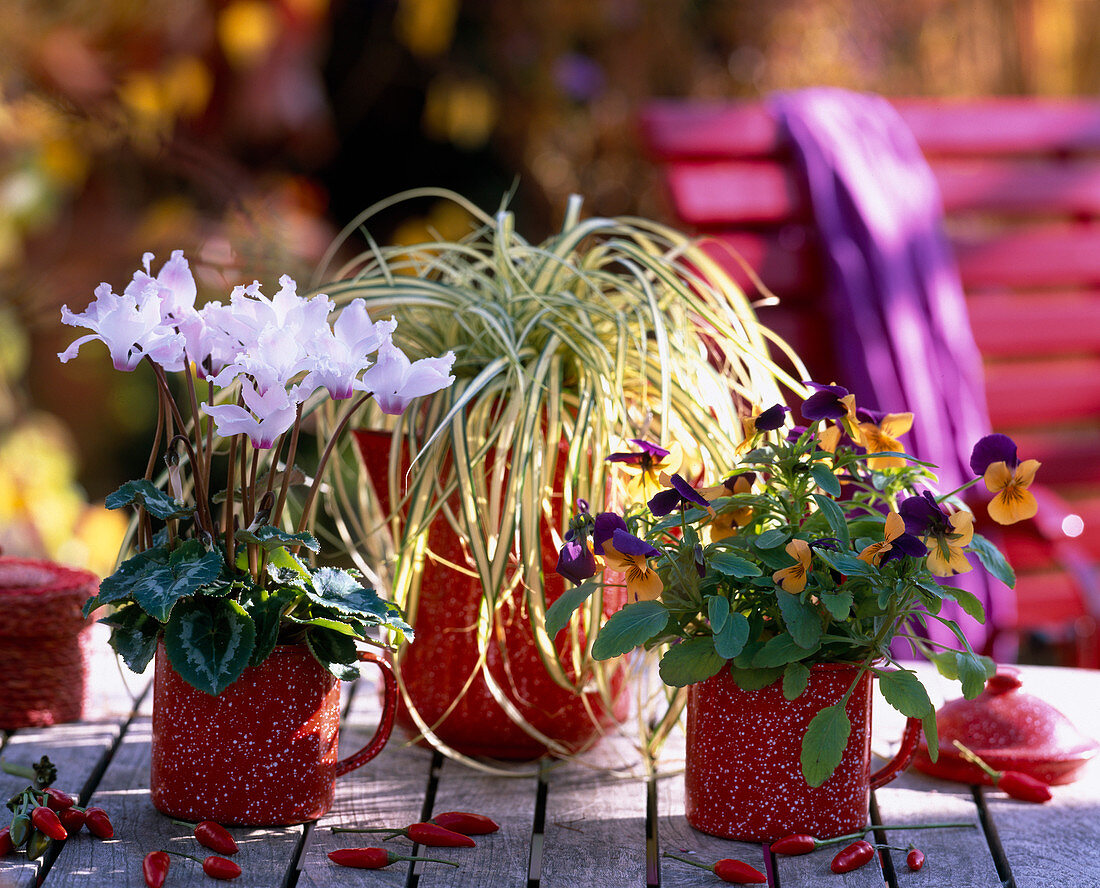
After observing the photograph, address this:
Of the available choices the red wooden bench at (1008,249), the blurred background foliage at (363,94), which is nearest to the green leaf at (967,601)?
the red wooden bench at (1008,249)

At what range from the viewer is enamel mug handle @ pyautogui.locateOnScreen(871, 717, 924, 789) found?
985 mm

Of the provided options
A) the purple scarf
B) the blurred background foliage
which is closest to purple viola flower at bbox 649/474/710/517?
the purple scarf

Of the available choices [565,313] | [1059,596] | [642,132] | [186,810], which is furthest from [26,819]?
[1059,596]

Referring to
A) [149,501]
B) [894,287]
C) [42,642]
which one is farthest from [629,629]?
[894,287]

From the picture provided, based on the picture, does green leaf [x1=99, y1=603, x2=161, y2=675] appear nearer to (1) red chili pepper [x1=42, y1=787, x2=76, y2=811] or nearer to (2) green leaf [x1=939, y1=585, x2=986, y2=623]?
(1) red chili pepper [x1=42, y1=787, x2=76, y2=811]

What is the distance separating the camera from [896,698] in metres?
0.88

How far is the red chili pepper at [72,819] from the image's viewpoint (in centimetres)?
92

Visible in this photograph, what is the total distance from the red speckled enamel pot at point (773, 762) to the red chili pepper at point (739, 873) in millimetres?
70

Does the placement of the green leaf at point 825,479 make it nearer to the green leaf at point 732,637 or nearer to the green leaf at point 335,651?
the green leaf at point 732,637

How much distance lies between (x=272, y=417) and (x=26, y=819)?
1.15 ft

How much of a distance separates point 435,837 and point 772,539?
0.35m

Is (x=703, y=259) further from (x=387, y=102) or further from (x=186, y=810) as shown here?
(x=387, y=102)

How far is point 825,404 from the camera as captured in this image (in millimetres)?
935

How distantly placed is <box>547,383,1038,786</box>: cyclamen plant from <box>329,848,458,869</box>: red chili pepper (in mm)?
202
